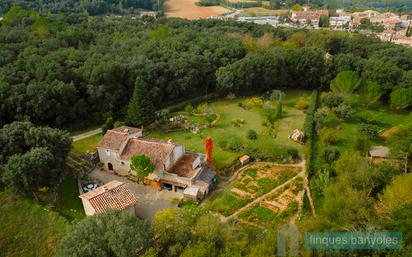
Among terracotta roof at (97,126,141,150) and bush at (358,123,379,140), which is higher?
terracotta roof at (97,126,141,150)

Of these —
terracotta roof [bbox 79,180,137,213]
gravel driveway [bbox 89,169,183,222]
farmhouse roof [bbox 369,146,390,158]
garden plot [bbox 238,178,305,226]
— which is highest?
terracotta roof [bbox 79,180,137,213]

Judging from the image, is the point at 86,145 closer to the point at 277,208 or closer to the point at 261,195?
the point at 261,195

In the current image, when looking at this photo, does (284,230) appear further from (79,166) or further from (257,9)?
(257,9)

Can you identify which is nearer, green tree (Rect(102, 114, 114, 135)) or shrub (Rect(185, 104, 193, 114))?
green tree (Rect(102, 114, 114, 135))

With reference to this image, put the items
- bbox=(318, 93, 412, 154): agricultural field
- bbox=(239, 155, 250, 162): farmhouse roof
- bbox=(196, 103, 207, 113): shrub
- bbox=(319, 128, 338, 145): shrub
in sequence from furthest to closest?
bbox=(196, 103, 207, 113): shrub < bbox=(318, 93, 412, 154): agricultural field < bbox=(319, 128, 338, 145): shrub < bbox=(239, 155, 250, 162): farmhouse roof

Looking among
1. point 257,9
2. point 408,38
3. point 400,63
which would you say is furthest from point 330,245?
point 257,9

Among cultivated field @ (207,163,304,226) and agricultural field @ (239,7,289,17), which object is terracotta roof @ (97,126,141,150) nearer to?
cultivated field @ (207,163,304,226)

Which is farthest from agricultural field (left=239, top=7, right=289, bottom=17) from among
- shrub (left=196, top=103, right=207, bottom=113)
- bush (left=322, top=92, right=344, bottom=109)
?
shrub (left=196, top=103, right=207, bottom=113)

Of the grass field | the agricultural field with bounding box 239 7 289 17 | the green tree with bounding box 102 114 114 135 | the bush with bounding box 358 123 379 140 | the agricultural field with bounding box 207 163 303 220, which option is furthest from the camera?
the grass field
